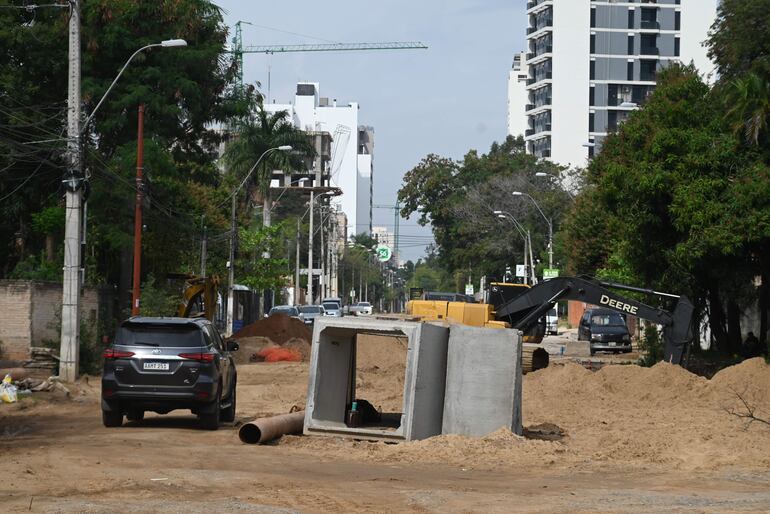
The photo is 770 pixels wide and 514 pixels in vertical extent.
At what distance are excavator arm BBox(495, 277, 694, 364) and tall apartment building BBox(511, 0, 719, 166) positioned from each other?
280 feet

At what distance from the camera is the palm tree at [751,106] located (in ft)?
105

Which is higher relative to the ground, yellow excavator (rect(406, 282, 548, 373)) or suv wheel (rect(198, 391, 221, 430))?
yellow excavator (rect(406, 282, 548, 373))

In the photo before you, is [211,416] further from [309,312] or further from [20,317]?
[309,312]

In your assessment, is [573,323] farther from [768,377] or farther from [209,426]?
[209,426]

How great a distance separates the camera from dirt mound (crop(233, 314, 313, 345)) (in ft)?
164

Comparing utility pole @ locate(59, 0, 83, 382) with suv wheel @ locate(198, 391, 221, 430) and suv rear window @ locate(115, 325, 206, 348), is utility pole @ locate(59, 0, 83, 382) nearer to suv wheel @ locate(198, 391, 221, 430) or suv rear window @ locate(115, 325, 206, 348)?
suv rear window @ locate(115, 325, 206, 348)

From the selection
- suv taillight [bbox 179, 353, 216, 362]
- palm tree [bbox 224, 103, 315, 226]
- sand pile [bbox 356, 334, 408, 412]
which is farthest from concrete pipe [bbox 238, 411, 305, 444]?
palm tree [bbox 224, 103, 315, 226]

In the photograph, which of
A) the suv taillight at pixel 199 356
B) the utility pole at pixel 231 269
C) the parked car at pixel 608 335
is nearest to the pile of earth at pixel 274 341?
the utility pole at pixel 231 269

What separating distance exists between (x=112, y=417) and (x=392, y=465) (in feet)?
19.0

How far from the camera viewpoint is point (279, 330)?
50500 millimetres

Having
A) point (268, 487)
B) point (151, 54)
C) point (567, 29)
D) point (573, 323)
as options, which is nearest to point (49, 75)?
point (151, 54)

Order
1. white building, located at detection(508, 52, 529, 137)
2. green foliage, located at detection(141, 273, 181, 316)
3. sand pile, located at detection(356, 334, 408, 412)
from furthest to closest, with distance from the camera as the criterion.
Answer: white building, located at detection(508, 52, 529, 137)
green foliage, located at detection(141, 273, 181, 316)
sand pile, located at detection(356, 334, 408, 412)

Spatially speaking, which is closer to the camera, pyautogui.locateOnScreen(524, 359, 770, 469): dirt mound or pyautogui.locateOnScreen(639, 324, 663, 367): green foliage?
pyautogui.locateOnScreen(524, 359, 770, 469): dirt mound

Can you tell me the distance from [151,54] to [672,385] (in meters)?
24.9
